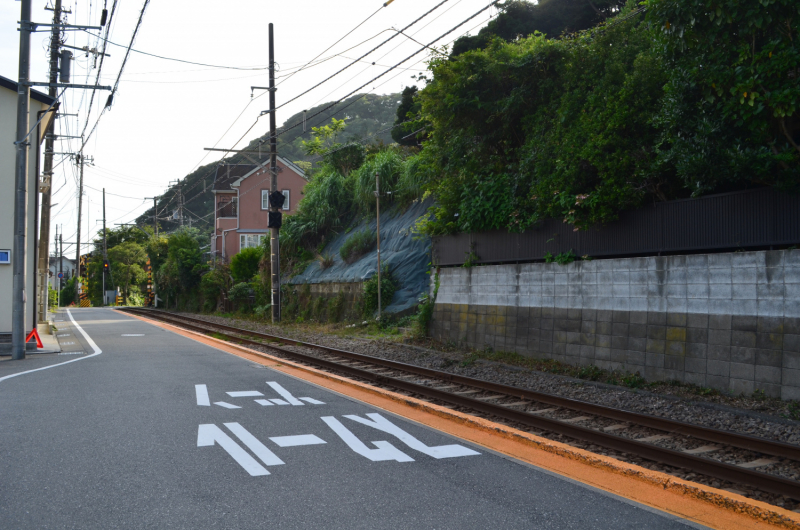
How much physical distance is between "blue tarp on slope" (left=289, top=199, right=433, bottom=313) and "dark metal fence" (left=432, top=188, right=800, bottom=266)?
5234 millimetres

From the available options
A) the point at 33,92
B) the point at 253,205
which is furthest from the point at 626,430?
the point at 253,205

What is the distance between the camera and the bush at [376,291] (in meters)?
19.6

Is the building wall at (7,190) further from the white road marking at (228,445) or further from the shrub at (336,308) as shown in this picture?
the white road marking at (228,445)

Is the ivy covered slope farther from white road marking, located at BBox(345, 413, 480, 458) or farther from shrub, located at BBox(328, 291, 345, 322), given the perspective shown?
shrub, located at BBox(328, 291, 345, 322)

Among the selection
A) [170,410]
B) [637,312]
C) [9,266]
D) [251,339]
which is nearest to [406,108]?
[251,339]

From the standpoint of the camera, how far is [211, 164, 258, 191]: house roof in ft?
167

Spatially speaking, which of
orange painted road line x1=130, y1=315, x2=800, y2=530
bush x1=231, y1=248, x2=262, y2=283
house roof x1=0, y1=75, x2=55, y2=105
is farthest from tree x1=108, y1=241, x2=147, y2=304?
orange painted road line x1=130, y1=315, x2=800, y2=530

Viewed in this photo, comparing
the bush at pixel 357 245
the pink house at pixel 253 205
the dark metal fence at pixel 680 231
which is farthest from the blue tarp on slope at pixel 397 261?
the pink house at pixel 253 205

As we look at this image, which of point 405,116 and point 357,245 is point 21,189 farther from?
point 405,116

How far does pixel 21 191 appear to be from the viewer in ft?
44.8

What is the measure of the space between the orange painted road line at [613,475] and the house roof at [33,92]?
44.2 ft

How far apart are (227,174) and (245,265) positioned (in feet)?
68.4

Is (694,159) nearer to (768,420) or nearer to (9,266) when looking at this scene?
(768,420)

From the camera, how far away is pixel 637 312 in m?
9.74
